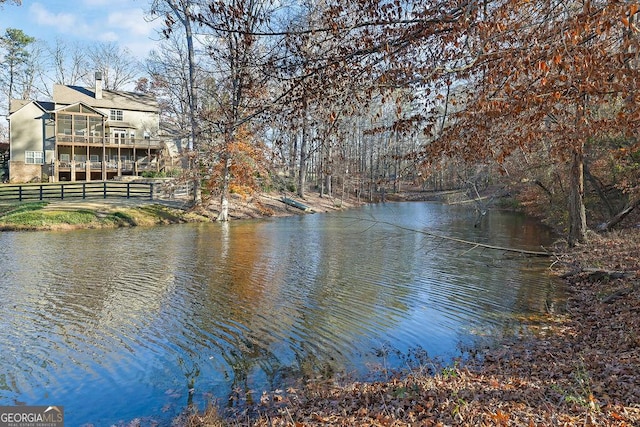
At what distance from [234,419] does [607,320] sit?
22.0 ft

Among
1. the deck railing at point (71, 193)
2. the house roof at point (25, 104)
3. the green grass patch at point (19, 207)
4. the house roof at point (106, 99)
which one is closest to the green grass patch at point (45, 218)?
the green grass patch at point (19, 207)

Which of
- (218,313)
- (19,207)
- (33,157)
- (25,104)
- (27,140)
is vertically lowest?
(218,313)

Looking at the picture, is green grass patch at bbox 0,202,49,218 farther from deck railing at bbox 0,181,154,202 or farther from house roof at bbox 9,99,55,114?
house roof at bbox 9,99,55,114

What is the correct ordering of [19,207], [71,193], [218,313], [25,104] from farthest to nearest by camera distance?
[25,104], [71,193], [19,207], [218,313]

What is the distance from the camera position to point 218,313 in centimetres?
873

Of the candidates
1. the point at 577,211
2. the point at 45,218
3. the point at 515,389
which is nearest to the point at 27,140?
the point at 45,218

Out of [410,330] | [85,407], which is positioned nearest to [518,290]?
[410,330]

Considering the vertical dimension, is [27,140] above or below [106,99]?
below

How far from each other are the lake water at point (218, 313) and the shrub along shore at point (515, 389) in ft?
1.87

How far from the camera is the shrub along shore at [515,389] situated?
4.16 meters

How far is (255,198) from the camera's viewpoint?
1140 inches

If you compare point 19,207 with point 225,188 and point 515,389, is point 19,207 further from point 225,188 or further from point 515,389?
point 515,389

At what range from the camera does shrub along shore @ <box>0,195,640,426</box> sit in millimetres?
4164

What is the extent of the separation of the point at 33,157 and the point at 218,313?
38754 millimetres
